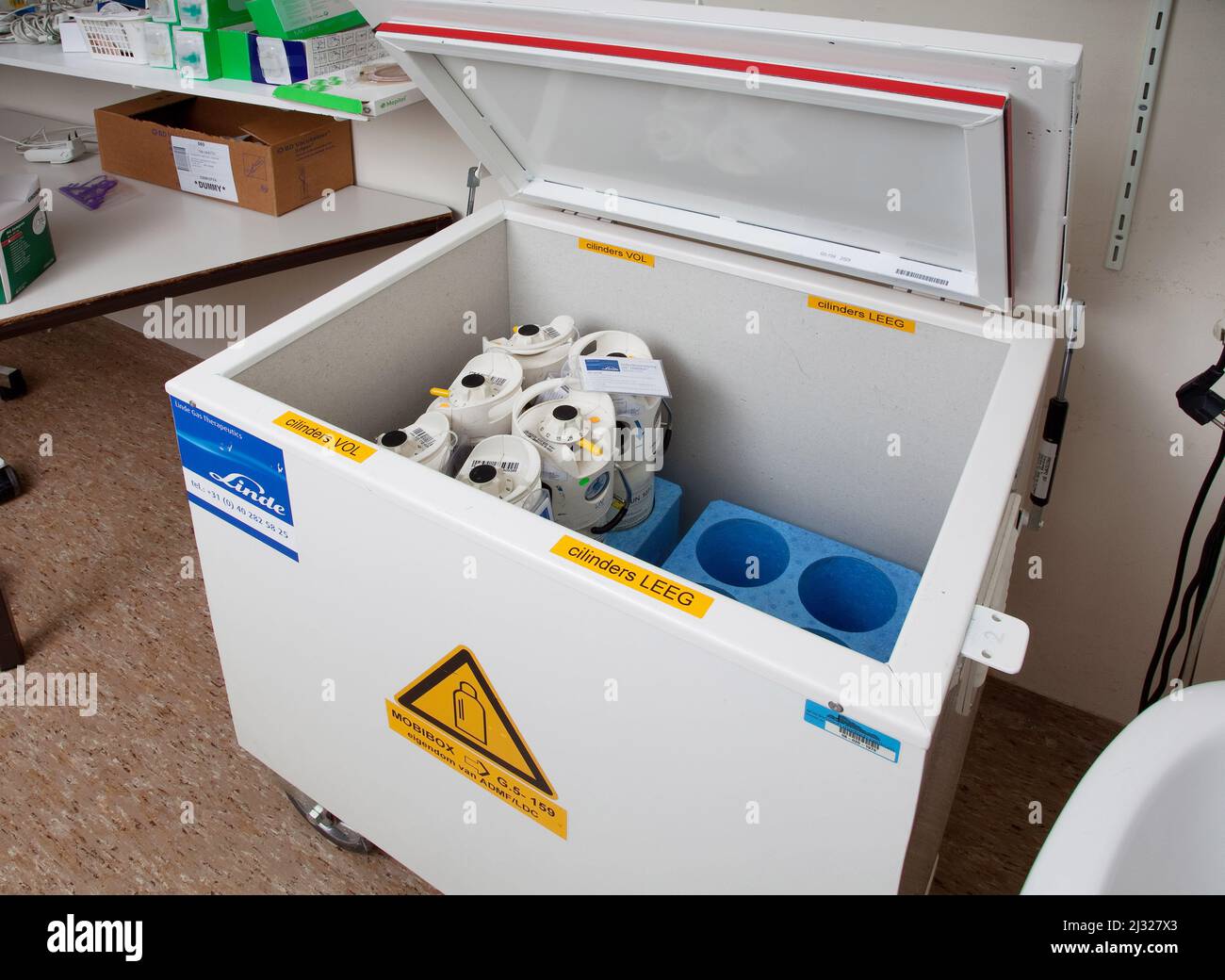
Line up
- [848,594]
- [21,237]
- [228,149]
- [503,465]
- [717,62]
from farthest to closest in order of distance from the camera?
1. [228,149]
2. [21,237]
3. [848,594]
4. [503,465]
5. [717,62]

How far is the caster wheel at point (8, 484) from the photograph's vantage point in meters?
2.21

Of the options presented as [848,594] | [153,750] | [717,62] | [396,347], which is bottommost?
[153,750]

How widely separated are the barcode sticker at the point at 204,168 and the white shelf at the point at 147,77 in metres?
0.11

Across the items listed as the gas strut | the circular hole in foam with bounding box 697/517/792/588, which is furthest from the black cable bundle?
the circular hole in foam with bounding box 697/517/792/588

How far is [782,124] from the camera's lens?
107cm

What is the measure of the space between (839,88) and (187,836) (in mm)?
1454

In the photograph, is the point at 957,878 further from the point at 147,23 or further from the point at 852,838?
the point at 147,23

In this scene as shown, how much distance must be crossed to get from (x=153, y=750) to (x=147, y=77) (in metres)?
1.29

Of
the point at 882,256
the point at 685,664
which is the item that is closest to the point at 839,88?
the point at 882,256

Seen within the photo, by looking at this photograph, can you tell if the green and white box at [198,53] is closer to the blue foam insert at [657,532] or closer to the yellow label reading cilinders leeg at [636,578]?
the blue foam insert at [657,532]

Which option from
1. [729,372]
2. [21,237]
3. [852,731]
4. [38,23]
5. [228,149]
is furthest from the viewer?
[38,23]

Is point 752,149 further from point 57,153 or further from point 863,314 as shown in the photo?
point 57,153

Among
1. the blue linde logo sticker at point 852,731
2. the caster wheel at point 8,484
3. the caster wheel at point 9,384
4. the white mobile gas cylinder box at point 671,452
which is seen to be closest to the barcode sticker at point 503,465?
the white mobile gas cylinder box at point 671,452

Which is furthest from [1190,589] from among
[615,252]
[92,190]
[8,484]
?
[8,484]
